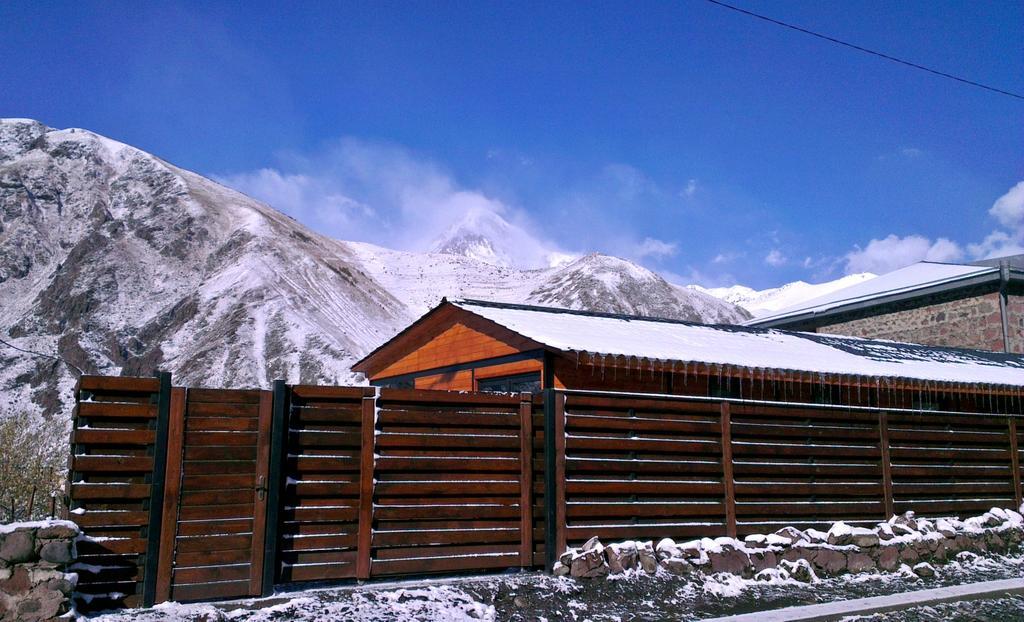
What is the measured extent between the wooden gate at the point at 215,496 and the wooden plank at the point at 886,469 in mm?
6621

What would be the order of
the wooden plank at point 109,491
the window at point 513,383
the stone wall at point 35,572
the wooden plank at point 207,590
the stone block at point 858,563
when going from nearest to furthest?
1. the stone wall at point 35,572
2. the wooden plank at point 109,491
3. the wooden plank at point 207,590
4. the stone block at point 858,563
5. the window at point 513,383

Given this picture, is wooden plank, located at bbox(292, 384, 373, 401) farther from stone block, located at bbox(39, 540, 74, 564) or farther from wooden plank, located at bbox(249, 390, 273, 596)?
stone block, located at bbox(39, 540, 74, 564)

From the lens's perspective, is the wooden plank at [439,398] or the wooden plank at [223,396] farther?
the wooden plank at [439,398]

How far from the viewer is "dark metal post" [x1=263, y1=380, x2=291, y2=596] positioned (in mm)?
5613

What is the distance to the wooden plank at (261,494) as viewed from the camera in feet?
18.3

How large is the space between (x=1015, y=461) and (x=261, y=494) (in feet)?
29.5

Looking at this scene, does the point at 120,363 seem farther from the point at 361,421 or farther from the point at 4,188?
the point at 361,421

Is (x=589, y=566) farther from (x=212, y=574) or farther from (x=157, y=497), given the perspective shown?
(x=157, y=497)

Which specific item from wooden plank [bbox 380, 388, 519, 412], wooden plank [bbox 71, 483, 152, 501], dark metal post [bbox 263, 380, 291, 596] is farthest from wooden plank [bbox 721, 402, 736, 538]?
wooden plank [bbox 71, 483, 152, 501]

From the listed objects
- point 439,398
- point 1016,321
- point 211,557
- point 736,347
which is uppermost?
point 1016,321

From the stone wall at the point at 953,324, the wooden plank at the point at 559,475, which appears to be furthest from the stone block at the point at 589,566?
the stone wall at the point at 953,324

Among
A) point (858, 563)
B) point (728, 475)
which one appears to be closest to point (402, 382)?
point (728, 475)

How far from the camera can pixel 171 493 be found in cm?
543

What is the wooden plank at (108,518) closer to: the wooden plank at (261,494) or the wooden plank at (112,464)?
the wooden plank at (112,464)
